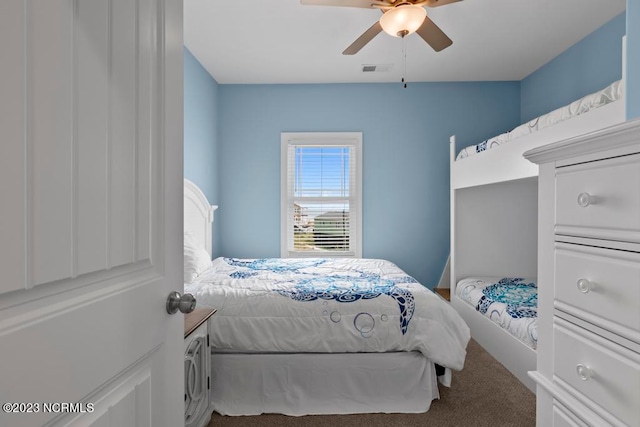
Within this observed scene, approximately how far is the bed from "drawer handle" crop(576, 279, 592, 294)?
128cm

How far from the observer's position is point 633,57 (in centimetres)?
118

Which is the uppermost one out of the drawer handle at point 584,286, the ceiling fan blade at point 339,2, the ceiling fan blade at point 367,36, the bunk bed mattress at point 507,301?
the ceiling fan blade at point 339,2

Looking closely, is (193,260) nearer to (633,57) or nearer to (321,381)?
(321,381)

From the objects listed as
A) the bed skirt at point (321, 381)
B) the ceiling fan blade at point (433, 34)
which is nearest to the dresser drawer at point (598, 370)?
the bed skirt at point (321, 381)

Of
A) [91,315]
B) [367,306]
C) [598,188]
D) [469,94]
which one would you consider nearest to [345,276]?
[367,306]

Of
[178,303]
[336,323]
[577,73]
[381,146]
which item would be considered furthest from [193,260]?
[577,73]

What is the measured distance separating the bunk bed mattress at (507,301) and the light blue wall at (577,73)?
1.75 m

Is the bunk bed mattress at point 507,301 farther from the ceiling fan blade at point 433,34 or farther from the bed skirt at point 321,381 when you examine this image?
the ceiling fan blade at point 433,34

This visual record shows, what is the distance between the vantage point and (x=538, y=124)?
7.28 ft

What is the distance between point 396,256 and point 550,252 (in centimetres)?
315

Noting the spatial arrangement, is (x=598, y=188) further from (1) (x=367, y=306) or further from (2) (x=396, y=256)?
(2) (x=396, y=256)

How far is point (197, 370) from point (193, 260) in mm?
1067

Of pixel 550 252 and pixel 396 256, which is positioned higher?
pixel 550 252

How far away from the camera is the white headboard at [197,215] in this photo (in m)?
3.08
